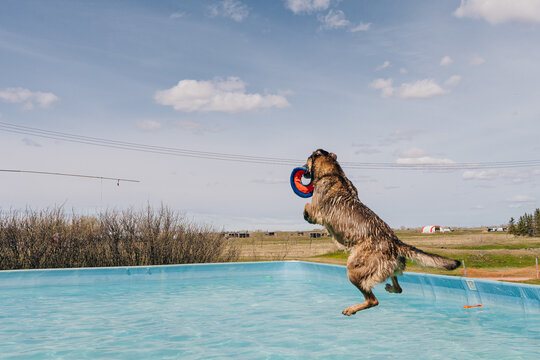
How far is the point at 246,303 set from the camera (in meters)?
11.1

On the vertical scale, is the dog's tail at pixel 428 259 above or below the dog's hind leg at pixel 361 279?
above

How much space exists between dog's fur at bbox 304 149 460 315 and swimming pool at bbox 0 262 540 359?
1186mm

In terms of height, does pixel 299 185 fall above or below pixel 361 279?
above

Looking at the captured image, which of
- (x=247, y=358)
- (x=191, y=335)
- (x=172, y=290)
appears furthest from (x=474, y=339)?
(x=172, y=290)

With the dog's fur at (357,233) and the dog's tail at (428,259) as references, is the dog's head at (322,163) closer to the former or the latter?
the dog's fur at (357,233)

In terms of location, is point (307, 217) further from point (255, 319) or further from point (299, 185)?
point (255, 319)

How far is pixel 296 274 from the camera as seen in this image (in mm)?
16484

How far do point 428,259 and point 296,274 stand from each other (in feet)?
33.6

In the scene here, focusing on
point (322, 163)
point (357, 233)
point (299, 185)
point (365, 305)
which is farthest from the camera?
point (299, 185)

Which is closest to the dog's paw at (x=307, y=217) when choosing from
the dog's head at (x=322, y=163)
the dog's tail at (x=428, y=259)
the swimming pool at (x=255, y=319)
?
the dog's head at (x=322, y=163)

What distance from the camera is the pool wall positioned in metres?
9.21

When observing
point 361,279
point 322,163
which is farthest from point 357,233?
point 322,163

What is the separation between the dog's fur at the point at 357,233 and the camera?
6.68m

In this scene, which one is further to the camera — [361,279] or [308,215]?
[308,215]
